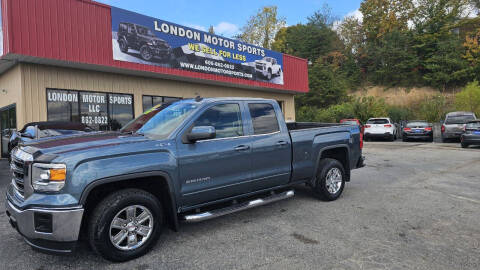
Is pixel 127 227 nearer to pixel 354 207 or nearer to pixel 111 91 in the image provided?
pixel 354 207

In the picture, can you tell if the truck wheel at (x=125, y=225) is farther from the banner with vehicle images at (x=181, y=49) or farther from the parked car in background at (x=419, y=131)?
the parked car in background at (x=419, y=131)

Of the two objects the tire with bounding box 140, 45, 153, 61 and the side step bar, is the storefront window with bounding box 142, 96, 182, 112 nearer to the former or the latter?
the tire with bounding box 140, 45, 153, 61

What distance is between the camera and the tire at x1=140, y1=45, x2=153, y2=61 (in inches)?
→ 490

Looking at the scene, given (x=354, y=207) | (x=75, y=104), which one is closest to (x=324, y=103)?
(x=75, y=104)

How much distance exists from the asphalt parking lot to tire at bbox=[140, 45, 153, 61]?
334 inches

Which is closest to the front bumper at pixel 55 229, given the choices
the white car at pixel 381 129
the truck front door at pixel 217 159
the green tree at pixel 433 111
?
the truck front door at pixel 217 159

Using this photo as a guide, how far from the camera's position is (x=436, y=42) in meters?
42.8

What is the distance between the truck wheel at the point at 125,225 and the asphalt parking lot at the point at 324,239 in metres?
0.15

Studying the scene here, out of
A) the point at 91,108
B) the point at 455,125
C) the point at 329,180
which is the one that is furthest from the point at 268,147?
the point at 455,125

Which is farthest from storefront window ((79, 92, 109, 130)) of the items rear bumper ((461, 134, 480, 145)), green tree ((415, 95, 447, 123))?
green tree ((415, 95, 447, 123))

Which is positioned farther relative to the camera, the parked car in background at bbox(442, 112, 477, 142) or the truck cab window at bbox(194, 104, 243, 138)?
the parked car in background at bbox(442, 112, 477, 142)

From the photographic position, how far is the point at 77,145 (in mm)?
3088

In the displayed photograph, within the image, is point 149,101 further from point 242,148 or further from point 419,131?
point 419,131

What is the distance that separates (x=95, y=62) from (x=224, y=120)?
910 cm
